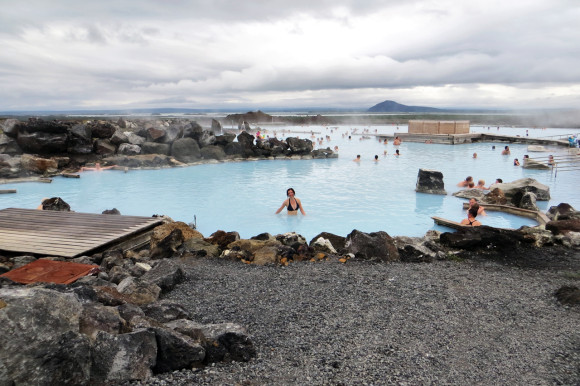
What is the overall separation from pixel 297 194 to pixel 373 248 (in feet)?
25.7

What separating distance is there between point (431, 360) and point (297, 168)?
51.6 feet

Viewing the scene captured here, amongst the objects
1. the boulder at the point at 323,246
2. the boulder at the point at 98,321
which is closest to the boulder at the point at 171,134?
the boulder at the point at 323,246

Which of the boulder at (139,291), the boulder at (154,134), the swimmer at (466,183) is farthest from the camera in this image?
the boulder at (154,134)

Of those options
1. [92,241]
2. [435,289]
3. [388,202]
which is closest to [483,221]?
[388,202]

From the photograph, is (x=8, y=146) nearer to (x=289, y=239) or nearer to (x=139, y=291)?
(x=289, y=239)

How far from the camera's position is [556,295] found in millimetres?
4191

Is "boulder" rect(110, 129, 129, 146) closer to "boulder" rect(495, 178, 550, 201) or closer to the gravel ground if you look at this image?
the gravel ground

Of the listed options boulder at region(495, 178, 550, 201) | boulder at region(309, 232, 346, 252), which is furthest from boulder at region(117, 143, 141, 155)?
boulder at region(495, 178, 550, 201)

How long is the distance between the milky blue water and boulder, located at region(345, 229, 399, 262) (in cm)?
349

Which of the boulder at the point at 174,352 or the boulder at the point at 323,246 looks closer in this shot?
the boulder at the point at 174,352

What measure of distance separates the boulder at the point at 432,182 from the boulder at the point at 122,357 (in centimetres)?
1140

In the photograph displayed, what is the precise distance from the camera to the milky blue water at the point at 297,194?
33.1 feet

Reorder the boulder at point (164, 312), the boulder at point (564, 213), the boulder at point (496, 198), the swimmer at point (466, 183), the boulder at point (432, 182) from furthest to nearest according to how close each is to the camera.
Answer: the swimmer at point (466, 183)
the boulder at point (432, 182)
the boulder at point (496, 198)
the boulder at point (564, 213)
the boulder at point (164, 312)

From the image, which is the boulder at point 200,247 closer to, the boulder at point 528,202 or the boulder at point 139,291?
the boulder at point 139,291
